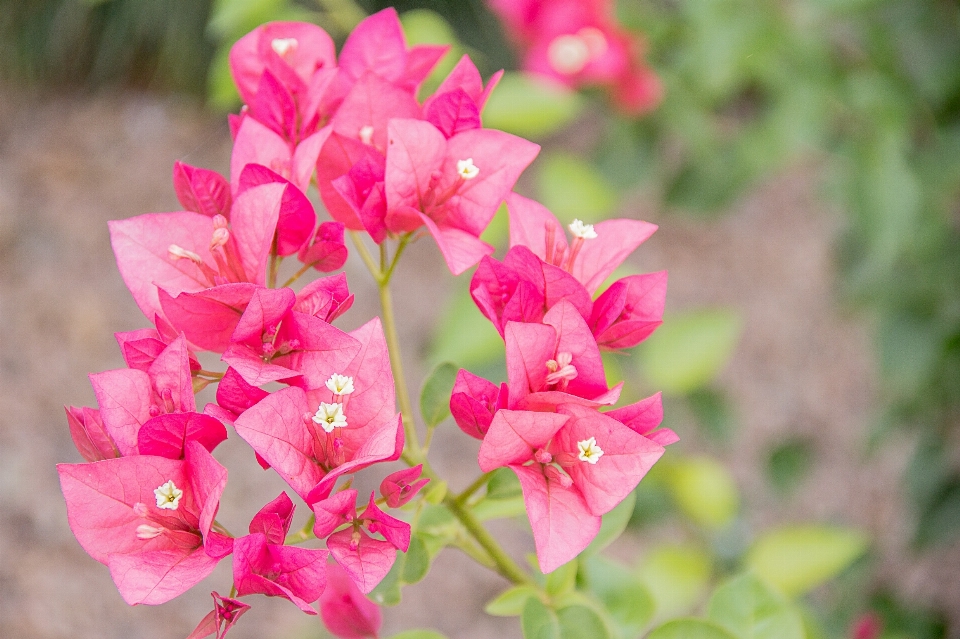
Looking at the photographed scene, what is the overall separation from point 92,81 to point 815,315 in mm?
2196

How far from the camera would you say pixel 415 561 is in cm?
50

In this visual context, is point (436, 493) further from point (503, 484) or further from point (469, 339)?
point (469, 339)

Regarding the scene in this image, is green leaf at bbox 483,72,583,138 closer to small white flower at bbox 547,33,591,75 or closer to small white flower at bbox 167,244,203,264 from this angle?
small white flower at bbox 547,33,591,75

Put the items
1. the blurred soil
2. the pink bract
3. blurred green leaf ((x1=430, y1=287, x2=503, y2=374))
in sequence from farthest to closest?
the blurred soil, blurred green leaf ((x1=430, y1=287, x2=503, y2=374)), the pink bract

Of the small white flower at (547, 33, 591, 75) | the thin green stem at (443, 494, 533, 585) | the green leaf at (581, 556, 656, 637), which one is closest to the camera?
the thin green stem at (443, 494, 533, 585)

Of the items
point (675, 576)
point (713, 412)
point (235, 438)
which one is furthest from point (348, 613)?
point (235, 438)

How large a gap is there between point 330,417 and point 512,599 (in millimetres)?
224

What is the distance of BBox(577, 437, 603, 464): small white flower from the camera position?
440 mm

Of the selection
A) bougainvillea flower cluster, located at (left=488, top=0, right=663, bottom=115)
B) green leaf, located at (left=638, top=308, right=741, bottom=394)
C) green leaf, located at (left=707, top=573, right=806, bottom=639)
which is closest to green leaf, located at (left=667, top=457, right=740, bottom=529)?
green leaf, located at (left=638, top=308, right=741, bottom=394)

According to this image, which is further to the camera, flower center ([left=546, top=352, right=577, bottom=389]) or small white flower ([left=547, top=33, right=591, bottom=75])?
small white flower ([left=547, top=33, right=591, bottom=75])

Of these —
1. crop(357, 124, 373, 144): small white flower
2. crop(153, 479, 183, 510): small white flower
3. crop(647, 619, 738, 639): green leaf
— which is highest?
crop(357, 124, 373, 144): small white flower

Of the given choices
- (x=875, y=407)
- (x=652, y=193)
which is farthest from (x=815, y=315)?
(x=652, y=193)

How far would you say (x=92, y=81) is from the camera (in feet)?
8.25

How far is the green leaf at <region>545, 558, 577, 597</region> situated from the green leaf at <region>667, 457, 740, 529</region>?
490mm
